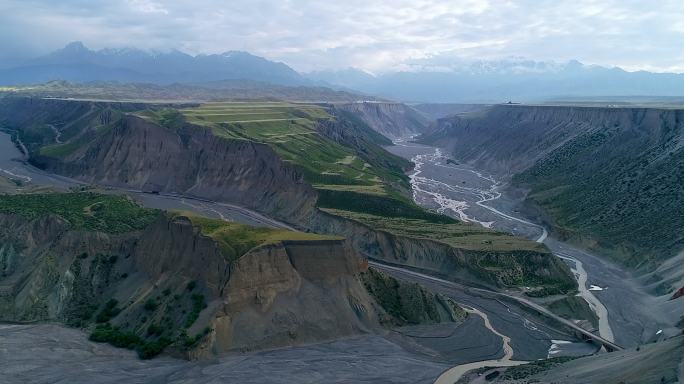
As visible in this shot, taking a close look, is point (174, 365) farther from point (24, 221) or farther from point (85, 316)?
point (24, 221)

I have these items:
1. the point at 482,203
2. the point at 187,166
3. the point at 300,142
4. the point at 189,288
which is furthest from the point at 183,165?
the point at 189,288

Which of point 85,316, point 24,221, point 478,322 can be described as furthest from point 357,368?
point 24,221

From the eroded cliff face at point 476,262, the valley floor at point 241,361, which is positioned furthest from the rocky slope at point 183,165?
the valley floor at point 241,361

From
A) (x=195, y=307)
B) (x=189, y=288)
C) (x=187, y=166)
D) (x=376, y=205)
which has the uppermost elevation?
(x=187, y=166)

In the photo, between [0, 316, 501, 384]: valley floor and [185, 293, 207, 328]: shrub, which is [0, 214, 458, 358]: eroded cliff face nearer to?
[185, 293, 207, 328]: shrub

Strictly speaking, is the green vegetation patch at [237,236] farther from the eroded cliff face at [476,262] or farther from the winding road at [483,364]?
the eroded cliff face at [476,262]

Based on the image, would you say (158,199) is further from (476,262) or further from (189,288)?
(476,262)
